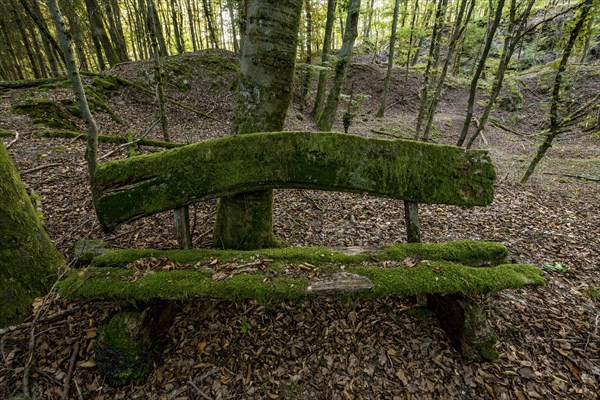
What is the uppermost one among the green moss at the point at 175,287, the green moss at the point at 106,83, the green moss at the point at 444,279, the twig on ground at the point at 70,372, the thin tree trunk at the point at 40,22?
the thin tree trunk at the point at 40,22

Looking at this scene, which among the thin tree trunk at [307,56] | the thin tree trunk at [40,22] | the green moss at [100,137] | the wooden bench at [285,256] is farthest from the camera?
the thin tree trunk at [307,56]

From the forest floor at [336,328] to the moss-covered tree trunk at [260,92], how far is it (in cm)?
70

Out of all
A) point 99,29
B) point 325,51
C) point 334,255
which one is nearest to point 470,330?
point 334,255

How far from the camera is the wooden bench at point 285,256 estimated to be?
2471 mm

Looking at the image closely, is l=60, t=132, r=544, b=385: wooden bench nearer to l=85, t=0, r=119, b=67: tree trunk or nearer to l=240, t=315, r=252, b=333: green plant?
l=240, t=315, r=252, b=333: green plant

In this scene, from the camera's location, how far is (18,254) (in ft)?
8.40

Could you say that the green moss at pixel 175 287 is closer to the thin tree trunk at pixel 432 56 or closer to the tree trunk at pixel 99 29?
the thin tree trunk at pixel 432 56

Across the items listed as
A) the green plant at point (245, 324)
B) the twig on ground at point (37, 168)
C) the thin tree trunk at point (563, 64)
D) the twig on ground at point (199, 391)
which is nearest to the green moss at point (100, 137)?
the twig on ground at point (37, 168)

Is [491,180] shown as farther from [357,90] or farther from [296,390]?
[357,90]

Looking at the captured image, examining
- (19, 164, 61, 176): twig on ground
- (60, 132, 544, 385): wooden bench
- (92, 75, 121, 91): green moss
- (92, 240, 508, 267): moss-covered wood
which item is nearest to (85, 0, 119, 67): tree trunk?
(92, 75, 121, 91): green moss

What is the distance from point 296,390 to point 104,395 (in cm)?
176

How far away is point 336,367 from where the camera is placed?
280 centimetres

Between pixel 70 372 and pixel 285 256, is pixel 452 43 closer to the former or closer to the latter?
pixel 285 256

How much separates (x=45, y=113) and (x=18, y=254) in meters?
6.04
